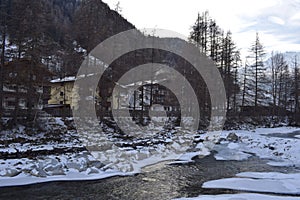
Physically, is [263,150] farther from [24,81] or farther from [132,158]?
[24,81]

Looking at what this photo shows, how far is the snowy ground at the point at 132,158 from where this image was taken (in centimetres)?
1025

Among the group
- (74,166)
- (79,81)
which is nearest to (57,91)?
(79,81)

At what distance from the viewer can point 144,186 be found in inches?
395

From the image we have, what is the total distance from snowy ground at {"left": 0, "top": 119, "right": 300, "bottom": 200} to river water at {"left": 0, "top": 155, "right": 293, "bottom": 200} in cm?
61

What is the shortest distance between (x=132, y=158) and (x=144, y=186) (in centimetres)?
464

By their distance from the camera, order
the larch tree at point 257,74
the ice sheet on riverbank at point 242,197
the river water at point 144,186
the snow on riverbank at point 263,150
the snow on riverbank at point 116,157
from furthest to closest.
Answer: the larch tree at point 257,74 < the snow on riverbank at point 263,150 < the snow on riverbank at point 116,157 < the river water at point 144,186 < the ice sheet on riverbank at point 242,197

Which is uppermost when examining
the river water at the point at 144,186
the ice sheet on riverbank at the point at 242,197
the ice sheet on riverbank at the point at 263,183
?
the ice sheet on riverbank at the point at 242,197

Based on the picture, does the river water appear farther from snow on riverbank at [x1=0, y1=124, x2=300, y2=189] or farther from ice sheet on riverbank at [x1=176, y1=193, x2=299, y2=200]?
snow on riverbank at [x1=0, y1=124, x2=300, y2=189]

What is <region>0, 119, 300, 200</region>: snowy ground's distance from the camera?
33.6 feet

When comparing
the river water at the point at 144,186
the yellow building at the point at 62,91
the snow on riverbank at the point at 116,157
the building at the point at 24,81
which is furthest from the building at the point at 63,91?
the river water at the point at 144,186

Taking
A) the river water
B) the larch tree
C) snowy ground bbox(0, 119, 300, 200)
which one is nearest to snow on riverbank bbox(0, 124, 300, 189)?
snowy ground bbox(0, 119, 300, 200)

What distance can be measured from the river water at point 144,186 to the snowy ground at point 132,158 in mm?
606

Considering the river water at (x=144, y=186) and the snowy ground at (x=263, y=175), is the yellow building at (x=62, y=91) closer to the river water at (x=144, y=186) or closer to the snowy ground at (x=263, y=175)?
the snowy ground at (x=263, y=175)

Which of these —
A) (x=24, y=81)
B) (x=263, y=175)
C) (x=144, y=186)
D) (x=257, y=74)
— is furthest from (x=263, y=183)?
(x=257, y=74)
